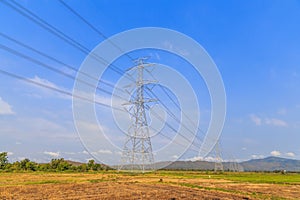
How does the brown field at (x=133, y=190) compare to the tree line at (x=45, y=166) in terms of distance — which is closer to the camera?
the brown field at (x=133, y=190)

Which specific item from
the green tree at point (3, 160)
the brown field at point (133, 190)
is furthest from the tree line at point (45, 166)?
the brown field at point (133, 190)

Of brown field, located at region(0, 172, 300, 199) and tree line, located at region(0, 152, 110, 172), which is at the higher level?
tree line, located at region(0, 152, 110, 172)

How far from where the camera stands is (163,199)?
20.4 metres

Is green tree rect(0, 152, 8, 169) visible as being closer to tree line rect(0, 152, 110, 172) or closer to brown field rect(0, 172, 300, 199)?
tree line rect(0, 152, 110, 172)

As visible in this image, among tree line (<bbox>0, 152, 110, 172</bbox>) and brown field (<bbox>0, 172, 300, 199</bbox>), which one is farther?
tree line (<bbox>0, 152, 110, 172</bbox>)

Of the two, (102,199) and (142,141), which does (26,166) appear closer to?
(142,141)

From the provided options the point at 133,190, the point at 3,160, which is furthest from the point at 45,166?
the point at 133,190

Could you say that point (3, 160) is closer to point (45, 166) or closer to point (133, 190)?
point (45, 166)

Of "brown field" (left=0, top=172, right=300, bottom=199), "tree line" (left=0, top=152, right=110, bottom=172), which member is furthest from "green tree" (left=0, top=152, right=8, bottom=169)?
"brown field" (left=0, top=172, right=300, bottom=199)

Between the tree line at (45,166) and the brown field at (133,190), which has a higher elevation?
the tree line at (45,166)

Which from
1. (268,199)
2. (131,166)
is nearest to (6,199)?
(268,199)

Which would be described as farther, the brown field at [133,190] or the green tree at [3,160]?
the green tree at [3,160]

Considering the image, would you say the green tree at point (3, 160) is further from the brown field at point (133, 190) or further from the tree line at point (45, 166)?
the brown field at point (133, 190)

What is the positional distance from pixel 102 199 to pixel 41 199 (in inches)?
158
